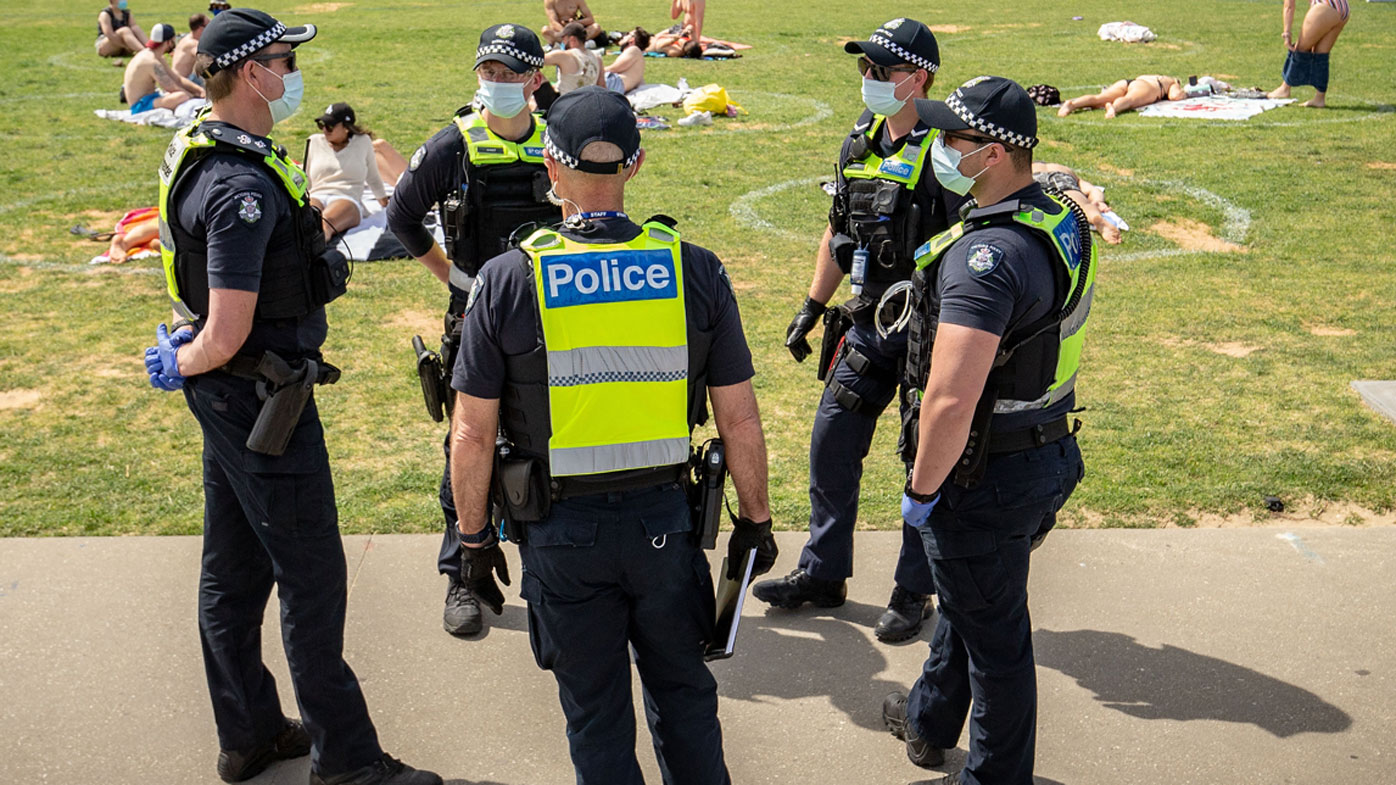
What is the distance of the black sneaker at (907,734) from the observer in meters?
4.14

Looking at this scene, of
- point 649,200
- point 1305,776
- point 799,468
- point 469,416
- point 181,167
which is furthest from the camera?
point 649,200

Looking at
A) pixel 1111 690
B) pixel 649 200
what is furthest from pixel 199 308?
pixel 649 200

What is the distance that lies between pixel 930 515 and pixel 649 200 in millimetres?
8509

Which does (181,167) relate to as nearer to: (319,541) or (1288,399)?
(319,541)

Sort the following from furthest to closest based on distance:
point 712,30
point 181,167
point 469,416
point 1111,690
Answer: point 712,30, point 1111,690, point 181,167, point 469,416

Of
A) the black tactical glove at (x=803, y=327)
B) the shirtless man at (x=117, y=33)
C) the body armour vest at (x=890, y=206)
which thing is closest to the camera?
the body armour vest at (x=890, y=206)

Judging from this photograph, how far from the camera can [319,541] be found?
3.87 metres

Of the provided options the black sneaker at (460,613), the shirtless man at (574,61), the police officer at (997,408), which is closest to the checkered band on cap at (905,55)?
the police officer at (997,408)

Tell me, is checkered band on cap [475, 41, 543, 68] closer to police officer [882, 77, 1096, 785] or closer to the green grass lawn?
police officer [882, 77, 1096, 785]

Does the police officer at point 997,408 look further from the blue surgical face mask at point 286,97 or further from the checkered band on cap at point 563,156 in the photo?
the blue surgical face mask at point 286,97

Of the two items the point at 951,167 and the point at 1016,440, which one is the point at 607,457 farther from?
the point at 951,167

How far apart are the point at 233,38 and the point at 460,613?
2325 mm

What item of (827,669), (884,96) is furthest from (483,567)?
(884,96)

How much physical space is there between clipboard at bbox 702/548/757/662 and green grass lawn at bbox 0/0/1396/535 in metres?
2.34
